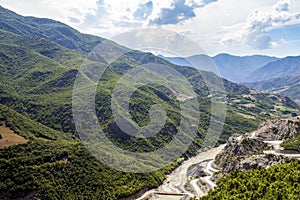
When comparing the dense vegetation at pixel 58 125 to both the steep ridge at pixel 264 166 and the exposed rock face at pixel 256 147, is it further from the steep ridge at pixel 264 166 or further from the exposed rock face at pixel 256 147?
the steep ridge at pixel 264 166

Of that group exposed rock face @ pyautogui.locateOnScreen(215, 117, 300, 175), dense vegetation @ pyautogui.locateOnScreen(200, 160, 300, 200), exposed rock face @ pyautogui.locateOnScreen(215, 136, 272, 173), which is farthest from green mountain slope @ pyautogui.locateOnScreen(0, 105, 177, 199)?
dense vegetation @ pyautogui.locateOnScreen(200, 160, 300, 200)

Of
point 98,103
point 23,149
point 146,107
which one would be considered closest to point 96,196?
point 23,149

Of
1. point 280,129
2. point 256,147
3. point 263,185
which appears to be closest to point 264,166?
point 256,147

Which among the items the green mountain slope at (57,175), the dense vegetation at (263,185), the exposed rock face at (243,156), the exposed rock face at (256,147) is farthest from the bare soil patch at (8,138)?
the dense vegetation at (263,185)

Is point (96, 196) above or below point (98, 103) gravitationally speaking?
below

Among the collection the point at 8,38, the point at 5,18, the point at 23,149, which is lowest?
the point at 23,149

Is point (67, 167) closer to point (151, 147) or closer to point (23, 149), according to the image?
point (23, 149)

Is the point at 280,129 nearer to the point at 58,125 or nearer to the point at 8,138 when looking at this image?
the point at 58,125
